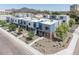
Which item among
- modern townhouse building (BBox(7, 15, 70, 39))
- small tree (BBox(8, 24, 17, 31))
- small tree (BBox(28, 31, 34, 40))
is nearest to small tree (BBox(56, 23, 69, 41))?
modern townhouse building (BBox(7, 15, 70, 39))

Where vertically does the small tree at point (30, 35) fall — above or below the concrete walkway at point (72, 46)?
above

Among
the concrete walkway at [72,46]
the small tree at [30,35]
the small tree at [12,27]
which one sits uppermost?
the small tree at [12,27]

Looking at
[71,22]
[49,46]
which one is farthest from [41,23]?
[71,22]

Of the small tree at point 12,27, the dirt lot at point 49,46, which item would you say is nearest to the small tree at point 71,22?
the dirt lot at point 49,46

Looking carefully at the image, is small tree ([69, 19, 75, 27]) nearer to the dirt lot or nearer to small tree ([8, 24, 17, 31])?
the dirt lot

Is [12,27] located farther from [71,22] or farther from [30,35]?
[71,22]

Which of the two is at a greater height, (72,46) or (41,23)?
(41,23)

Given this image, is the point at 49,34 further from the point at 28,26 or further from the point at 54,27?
the point at 28,26

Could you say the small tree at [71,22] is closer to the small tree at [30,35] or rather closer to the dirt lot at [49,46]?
the dirt lot at [49,46]
